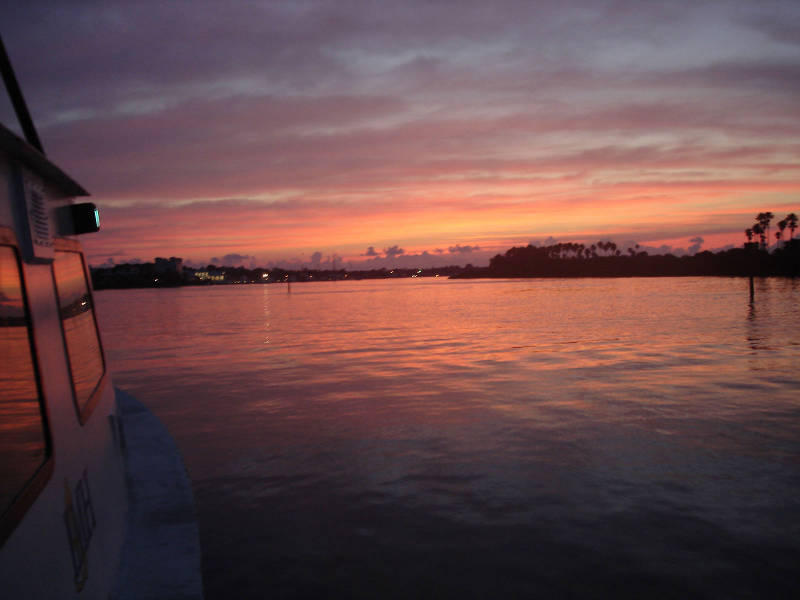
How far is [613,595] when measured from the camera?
5.00 meters

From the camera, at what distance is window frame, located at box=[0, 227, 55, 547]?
218 centimetres

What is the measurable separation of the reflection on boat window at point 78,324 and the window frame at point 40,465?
2.50ft

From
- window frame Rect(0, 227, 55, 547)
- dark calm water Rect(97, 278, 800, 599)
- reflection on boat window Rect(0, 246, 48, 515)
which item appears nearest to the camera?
window frame Rect(0, 227, 55, 547)

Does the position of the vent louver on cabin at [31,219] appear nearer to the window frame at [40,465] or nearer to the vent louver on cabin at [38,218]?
the vent louver on cabin at [38,218]

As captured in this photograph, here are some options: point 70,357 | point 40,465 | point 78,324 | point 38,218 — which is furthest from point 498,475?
point 38,218

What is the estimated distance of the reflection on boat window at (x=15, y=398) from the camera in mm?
2322

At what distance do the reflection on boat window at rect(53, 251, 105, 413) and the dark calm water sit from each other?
236 centimetres

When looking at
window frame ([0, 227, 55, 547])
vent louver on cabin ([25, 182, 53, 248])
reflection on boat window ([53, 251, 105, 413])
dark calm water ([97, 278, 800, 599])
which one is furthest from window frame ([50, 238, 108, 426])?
dark calm water ([97, 278, 800, 599])

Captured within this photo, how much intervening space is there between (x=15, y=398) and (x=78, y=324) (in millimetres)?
1976

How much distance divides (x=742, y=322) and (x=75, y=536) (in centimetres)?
3170

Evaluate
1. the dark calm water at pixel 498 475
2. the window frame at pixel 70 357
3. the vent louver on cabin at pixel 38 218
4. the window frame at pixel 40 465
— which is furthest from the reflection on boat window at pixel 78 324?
the dark calm water at pixel 498 475

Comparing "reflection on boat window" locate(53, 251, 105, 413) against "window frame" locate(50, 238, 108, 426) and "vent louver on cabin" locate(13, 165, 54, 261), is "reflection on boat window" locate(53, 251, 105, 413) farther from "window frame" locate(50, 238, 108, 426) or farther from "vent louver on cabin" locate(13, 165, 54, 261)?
"vent louver on cabin" locate(13, 165, 54, 261)

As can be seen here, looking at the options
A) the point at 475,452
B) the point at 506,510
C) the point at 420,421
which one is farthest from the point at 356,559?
the point at 420,421

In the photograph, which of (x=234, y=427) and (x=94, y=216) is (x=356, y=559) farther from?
(x=234, y=427)
